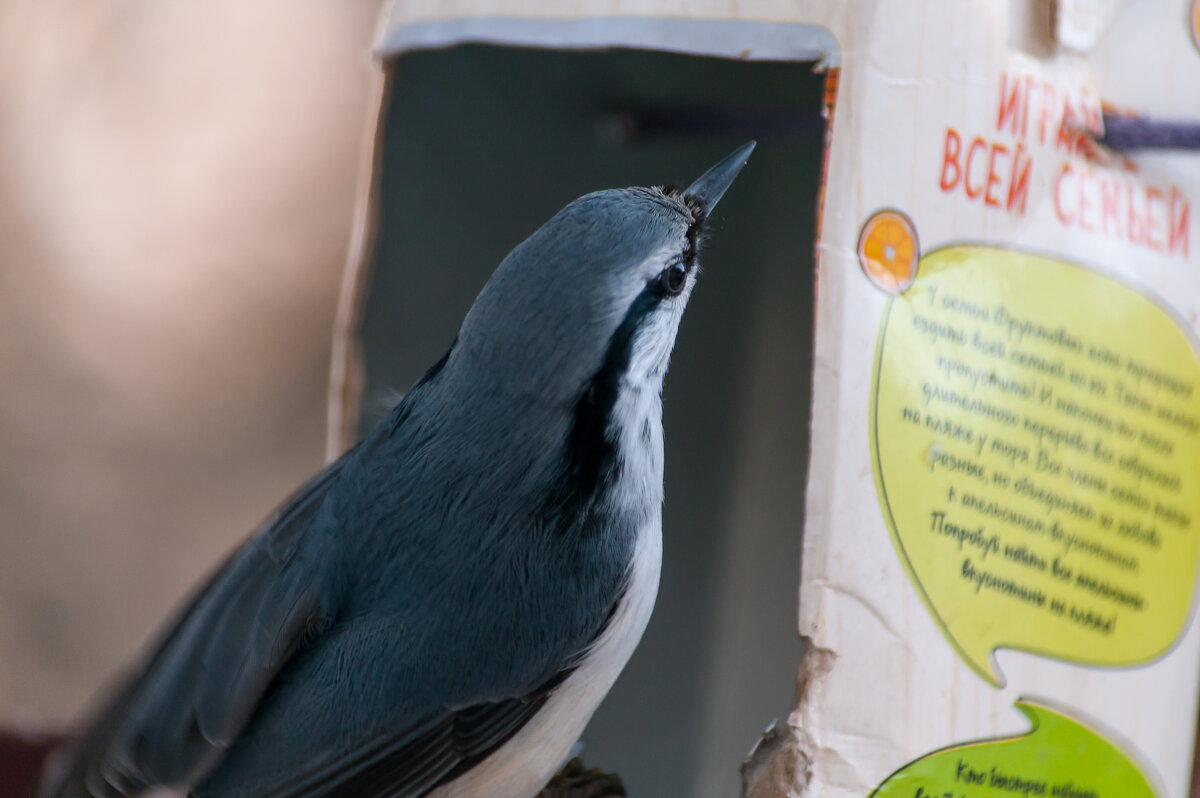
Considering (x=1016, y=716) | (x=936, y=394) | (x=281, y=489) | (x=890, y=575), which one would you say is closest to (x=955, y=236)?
(x=936, y=394)

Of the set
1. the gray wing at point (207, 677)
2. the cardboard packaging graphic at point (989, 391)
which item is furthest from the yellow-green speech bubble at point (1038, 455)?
the gray wing at point (207, 677)

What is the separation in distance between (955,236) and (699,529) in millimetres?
691

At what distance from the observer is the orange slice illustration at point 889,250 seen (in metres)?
0.94

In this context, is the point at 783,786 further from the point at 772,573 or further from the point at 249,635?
the point at 772,573

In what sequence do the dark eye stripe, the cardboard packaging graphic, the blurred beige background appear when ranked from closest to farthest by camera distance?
the cardboard packaging graphic → the dark eye stripe → the blurred beige background

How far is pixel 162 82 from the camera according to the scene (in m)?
2.64

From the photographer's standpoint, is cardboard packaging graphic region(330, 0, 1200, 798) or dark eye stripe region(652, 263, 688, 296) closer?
cardboard packaging graphic region(330, 0, 1200, 798)

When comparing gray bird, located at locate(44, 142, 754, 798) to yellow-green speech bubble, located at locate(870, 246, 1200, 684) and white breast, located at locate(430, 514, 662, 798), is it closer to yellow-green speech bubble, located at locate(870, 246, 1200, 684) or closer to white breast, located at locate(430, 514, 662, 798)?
white breast, located at locate(430, 514, 662, 798)

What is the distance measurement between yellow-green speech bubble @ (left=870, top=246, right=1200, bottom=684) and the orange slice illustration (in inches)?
0.5

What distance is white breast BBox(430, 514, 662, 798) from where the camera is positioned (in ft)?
3.36

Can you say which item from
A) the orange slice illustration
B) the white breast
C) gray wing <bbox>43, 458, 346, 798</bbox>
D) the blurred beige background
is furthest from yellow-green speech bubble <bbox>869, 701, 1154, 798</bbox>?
the blurred beige background

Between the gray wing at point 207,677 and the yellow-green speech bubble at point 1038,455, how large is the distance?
0.53 meters

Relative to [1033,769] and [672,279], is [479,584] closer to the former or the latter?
[672,279]

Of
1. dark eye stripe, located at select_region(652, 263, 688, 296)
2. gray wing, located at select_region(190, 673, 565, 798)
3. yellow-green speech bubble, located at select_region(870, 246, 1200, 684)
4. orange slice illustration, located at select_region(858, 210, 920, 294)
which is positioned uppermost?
orange slice illustration, located at select_region(858, 210, 920, 294)
